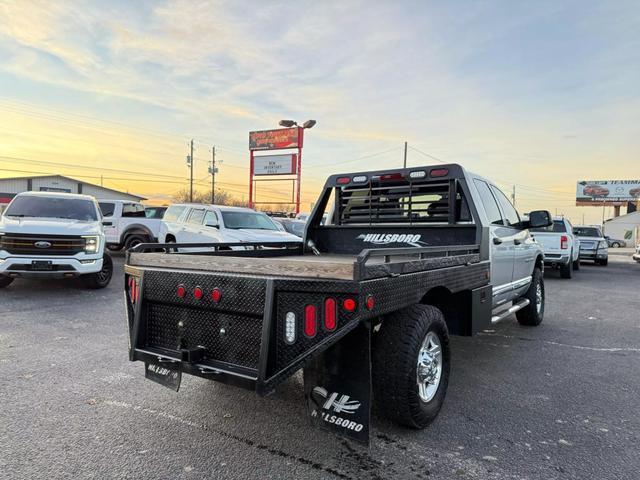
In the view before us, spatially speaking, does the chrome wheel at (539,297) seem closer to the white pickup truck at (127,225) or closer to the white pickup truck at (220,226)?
the white pickup truck at (220,226)

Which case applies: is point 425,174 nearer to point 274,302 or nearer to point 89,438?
point 274,302

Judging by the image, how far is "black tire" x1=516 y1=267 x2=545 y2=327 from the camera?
6.58 metres

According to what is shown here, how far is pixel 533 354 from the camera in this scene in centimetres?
532

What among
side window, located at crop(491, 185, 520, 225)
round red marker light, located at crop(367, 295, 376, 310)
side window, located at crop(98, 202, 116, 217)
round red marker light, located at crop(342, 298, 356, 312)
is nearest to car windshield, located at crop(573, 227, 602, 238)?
side window, located at crop(491, 185, 520, 225)

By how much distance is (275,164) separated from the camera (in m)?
35.6

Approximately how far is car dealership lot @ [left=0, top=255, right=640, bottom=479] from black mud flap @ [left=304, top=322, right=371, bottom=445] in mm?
264

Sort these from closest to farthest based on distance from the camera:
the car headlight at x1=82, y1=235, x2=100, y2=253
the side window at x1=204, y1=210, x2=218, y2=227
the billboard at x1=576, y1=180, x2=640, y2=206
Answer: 1. the car headlight at x1=82, y1=235, x2=100, y2=253
2. the side window at x1=204, y1=210, x2=218, y2=227
3. the billboard at x1=576, y1=180, x2=640, y2=206

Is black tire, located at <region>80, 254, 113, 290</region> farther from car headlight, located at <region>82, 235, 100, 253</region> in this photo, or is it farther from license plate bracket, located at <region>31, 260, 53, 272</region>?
license plate bracket, located at <region>31, 260, 53, 272</region>

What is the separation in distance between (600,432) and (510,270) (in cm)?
245

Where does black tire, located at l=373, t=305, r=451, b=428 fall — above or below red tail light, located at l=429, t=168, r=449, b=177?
below

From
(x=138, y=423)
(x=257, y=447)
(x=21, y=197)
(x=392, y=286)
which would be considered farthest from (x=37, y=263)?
(x=392, y=286)

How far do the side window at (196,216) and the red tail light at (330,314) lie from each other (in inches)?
395

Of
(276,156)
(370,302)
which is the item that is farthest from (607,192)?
(370,302)

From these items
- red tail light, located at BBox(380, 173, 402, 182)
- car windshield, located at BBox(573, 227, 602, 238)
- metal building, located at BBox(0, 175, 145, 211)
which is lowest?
car windshield, located at BBox(573, 227, 602, 238)
